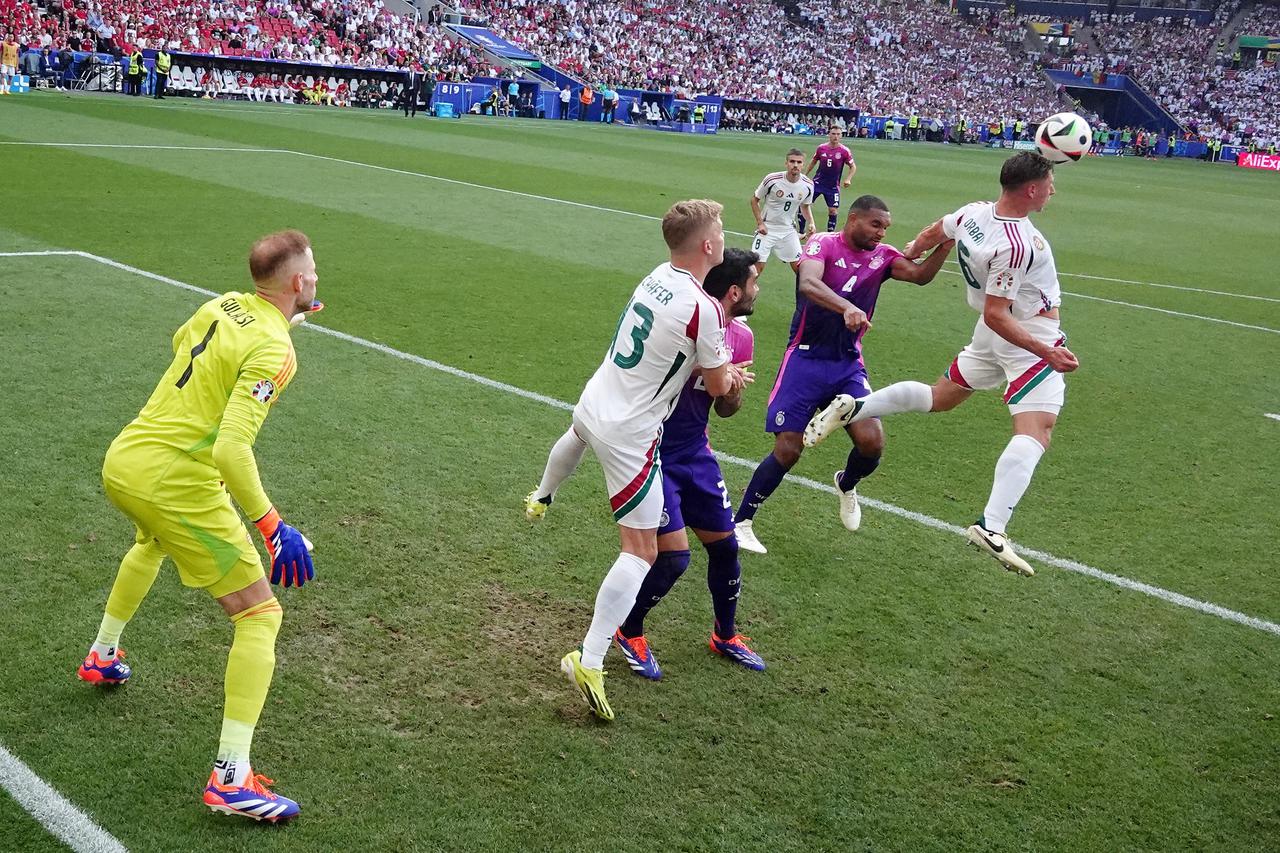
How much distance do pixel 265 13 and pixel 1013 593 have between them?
4483cm

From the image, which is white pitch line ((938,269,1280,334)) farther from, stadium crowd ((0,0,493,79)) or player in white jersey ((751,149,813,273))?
stadium crowd ((0,0,493,79))

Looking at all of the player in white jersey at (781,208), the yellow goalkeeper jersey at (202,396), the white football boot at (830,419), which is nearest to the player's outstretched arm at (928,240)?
the white football boot at (830,419)

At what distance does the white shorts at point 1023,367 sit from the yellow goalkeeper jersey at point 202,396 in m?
4.32

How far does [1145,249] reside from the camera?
21891mm

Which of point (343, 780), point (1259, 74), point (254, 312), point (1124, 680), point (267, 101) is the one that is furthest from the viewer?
point (1259, 74)

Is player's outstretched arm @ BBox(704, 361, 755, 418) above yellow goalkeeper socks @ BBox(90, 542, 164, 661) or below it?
above

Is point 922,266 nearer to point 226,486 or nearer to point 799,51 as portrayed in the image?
point 226,486

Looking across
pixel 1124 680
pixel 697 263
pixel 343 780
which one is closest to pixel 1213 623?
pixel 1124 680

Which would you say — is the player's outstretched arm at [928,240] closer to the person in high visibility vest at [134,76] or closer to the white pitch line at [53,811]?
the white pitch line at [53,811]

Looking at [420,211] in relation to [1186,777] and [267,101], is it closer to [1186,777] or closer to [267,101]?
[1186,777]

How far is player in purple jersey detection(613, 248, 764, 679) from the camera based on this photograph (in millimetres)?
5305

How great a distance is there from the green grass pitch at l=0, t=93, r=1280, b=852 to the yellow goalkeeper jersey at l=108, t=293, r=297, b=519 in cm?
116

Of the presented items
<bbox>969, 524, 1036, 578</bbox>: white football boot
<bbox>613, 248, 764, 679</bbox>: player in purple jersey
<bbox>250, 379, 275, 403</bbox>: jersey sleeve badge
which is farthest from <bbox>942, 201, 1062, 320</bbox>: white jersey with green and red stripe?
<bbox>250, 379, 275, 403</bbox>: jersey sleeve badge

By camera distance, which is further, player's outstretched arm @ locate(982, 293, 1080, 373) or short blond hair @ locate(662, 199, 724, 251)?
player's outstretched arm @ locate(982, 293, 1080, 373)
